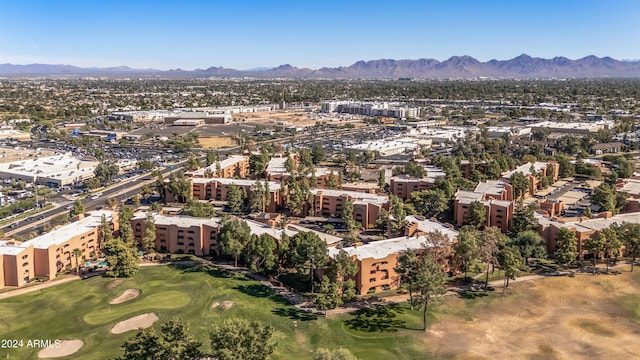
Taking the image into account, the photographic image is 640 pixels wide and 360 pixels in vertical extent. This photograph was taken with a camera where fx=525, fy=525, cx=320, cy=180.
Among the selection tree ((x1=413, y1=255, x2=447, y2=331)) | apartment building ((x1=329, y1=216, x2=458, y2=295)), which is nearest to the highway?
apartment building ((x1=329, y1=216, x2=458, y2=295))

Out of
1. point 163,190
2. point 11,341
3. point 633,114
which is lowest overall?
point 11,341

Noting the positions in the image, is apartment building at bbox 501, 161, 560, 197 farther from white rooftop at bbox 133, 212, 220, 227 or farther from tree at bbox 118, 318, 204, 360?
tree at bbox 118, 318, 204, 360

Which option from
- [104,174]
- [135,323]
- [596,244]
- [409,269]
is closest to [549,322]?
[409,269]

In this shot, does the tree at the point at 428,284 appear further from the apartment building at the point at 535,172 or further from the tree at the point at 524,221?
the apartment building at the point at 535,172

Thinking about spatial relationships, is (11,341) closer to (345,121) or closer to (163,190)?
(163,190)

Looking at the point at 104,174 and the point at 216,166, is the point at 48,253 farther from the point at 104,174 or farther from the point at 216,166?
the point at 104,174

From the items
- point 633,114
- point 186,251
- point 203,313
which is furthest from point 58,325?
point 633,114
